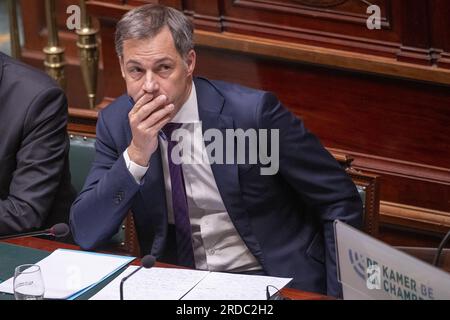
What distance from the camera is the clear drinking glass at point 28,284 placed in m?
2.26

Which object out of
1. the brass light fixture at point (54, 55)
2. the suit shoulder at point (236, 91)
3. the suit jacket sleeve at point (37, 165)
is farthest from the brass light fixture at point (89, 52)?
the suit shoulder at point (236, 91)

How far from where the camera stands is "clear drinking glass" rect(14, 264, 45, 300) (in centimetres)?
226

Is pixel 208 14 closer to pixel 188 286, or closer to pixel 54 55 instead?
pixel 54 55

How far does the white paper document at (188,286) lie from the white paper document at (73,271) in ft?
0.18

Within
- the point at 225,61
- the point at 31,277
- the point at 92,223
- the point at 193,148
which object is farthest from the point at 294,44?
the point at 31,277

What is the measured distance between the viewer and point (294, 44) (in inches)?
148

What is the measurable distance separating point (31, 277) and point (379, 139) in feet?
5.90

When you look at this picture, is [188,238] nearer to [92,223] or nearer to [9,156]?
[92,223]

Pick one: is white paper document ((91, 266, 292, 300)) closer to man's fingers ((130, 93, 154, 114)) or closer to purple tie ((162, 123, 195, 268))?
purple tie ((162, 123, 195, 268))

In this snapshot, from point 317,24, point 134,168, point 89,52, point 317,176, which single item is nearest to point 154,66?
point 134,168

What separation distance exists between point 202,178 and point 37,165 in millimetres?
524

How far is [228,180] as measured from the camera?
275 centimetres

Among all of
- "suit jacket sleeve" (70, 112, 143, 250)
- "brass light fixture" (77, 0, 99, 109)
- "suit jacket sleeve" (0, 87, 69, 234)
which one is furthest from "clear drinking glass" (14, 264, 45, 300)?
"brass light fixture" (77, 0, 99, 109)

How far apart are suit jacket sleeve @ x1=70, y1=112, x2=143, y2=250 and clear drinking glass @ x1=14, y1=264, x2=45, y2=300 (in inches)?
16.6
